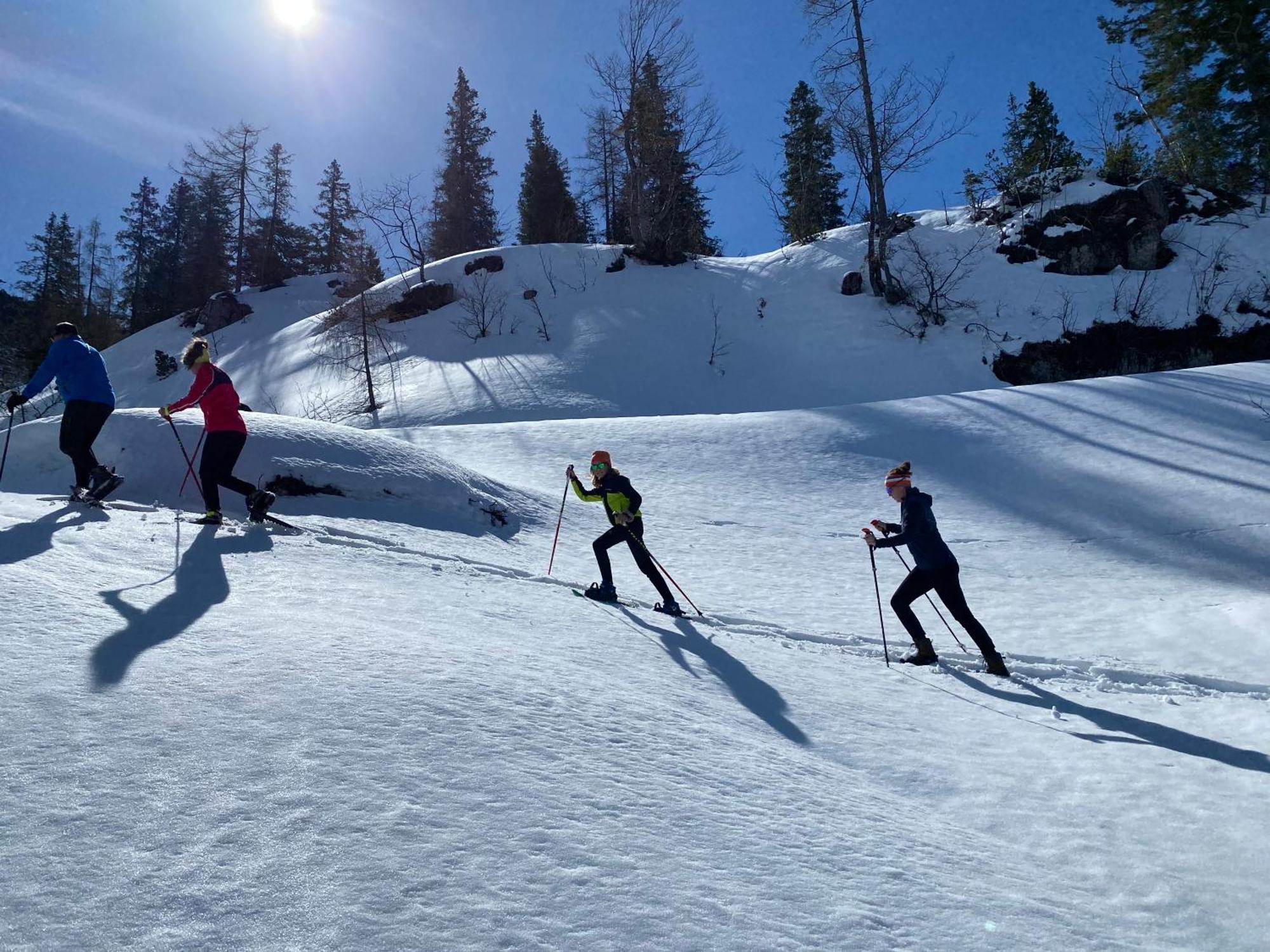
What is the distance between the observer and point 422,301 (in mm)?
30453

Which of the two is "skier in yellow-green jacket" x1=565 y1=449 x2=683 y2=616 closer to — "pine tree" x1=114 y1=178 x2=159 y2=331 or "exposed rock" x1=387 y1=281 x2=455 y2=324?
"exposed rock" x1=387 y1=281 x2=455 y2=324

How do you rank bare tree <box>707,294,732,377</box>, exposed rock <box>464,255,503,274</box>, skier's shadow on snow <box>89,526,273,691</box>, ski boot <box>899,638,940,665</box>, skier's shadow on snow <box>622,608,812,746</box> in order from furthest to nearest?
exposed rock <box>464,255,503,274</box> < bare tree <box>707,294,732,377</box> < ski boot <box>899,638,940,665</box> < skier's shadow on snow <box>622,608,812,746</box> < skier's shadow on snow <box>89,526,273,691</box>

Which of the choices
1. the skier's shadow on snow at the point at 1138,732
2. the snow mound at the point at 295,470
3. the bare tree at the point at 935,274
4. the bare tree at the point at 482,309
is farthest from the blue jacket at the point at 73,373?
the bare tree at the point at 935,274

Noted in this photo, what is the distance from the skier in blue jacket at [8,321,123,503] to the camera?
7027 millimetres

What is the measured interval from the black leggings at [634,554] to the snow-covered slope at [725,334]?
45.8 ft

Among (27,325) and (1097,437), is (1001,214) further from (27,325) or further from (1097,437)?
(27,325)

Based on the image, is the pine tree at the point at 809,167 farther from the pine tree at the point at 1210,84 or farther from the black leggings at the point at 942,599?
the black leggings at the point at 942,599

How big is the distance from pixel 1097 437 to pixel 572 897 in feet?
46.1

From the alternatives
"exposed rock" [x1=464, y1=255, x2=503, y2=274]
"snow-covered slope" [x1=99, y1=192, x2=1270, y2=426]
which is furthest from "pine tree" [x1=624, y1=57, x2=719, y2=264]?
"exposed rock" [x1=464, y1=255, x2=503, y2=274]

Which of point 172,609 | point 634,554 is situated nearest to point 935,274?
point 634,554

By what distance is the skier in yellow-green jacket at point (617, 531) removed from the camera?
7.05 meters

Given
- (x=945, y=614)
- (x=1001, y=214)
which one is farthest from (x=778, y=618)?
(x=1001, y=214)

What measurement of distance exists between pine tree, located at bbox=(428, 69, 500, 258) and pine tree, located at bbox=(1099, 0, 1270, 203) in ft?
115

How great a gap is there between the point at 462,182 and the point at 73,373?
43.2 metres
